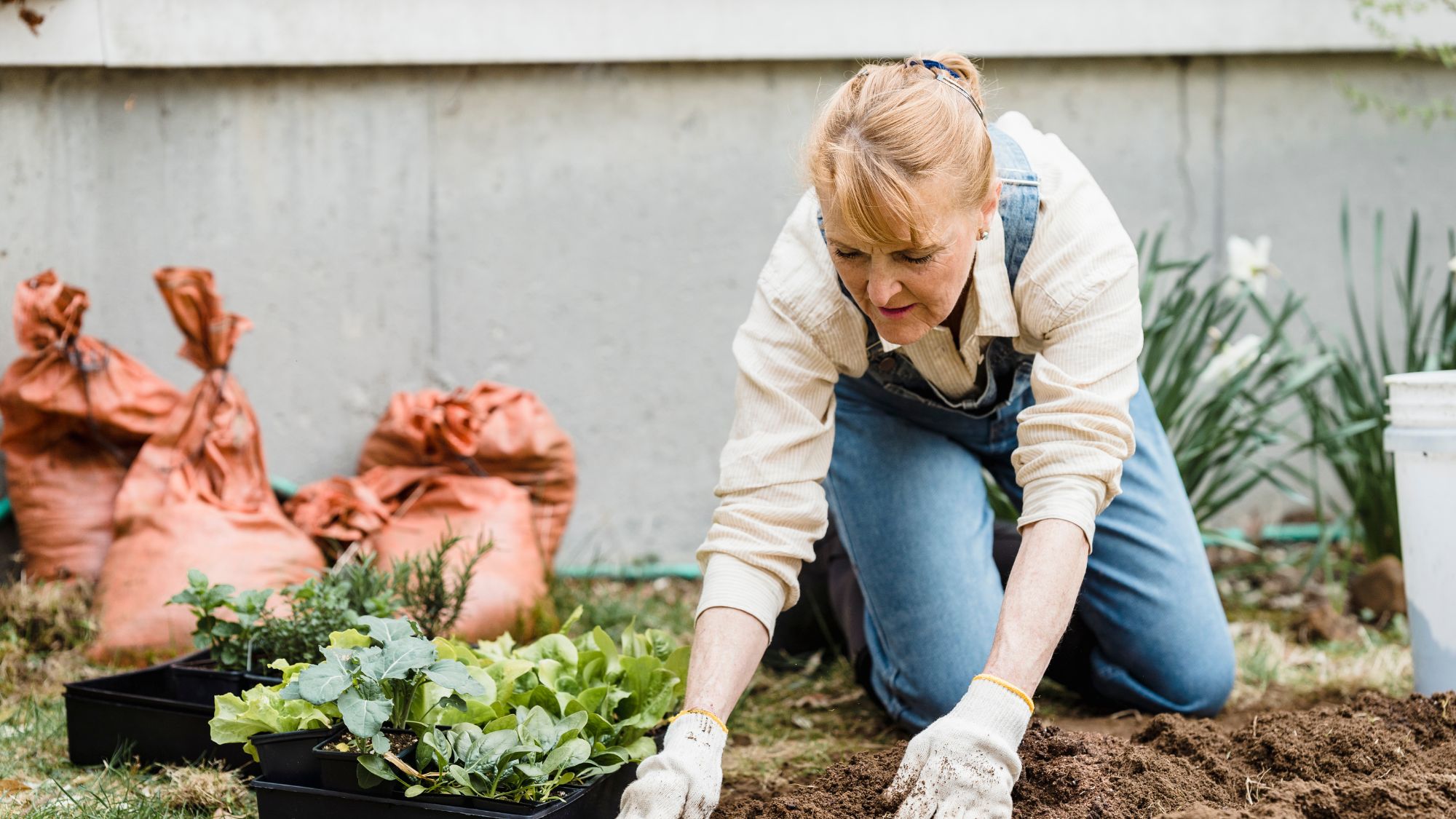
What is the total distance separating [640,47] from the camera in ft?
10.3

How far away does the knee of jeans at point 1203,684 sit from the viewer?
2168 millimetres

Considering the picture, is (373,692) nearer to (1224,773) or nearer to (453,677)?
(453,677)

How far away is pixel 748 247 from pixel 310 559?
1.42m

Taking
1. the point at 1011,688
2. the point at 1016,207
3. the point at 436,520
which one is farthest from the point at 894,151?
the point at 436,520

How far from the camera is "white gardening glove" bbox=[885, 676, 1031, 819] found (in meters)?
1.38

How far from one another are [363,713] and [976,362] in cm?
107

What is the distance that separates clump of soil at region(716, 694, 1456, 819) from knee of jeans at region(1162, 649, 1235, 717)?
35cm

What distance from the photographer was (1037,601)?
150 cm

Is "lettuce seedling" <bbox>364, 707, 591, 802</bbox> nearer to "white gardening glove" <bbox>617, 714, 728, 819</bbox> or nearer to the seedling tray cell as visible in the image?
"white gardening glove" <bbox>617, 714, 728, 819</bbox>

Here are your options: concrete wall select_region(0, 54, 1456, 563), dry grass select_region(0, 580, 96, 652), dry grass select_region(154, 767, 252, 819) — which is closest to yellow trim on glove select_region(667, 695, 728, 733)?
dry grass select_region(154, 767, 252, 819)

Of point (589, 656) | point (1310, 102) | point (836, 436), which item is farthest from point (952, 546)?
point (1310, 102)

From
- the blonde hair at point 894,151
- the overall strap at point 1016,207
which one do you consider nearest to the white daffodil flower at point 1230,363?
the overall strap at point 1016,207

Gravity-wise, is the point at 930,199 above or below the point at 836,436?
above

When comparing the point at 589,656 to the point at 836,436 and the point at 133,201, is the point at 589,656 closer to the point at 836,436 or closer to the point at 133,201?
the point at 836,436
